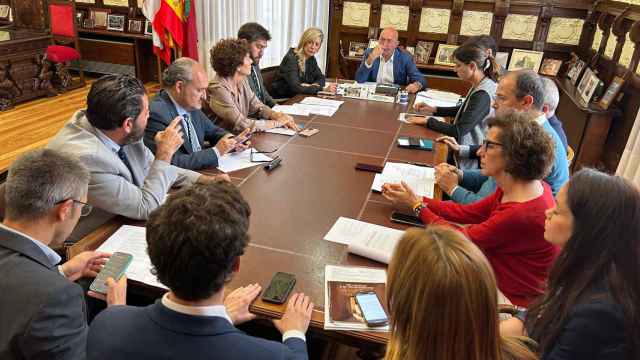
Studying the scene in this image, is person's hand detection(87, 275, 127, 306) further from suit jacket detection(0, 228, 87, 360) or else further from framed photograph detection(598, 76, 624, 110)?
framed photograph detection(598, 76, 624, 110)

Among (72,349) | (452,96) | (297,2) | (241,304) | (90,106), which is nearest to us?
(72,349)

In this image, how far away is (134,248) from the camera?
1.65 metres

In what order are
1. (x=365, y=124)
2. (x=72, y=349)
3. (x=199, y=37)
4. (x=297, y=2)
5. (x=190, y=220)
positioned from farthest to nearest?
1. (x=199, y=37)
2. (x=297, y=2)
3. (x=365, y=124)
4. (x=72, y=349)
5. (x=190, y=220)

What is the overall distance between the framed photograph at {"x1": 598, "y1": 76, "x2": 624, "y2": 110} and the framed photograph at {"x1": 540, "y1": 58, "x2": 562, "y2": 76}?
51.0 inches

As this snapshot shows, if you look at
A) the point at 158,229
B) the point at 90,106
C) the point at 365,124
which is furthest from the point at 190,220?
the point at 365,124

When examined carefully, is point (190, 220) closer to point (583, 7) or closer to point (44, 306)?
point (44, 306)

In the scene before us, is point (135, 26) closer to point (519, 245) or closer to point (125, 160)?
point (125, 160)

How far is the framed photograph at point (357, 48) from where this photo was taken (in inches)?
228

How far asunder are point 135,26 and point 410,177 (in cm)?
581

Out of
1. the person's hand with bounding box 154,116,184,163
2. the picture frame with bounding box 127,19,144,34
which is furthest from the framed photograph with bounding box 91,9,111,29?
the person's hand with bounding box 154,116,184,163

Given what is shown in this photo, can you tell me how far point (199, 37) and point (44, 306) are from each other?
578 centimetres

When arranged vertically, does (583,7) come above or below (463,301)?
above

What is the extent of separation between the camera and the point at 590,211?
1218 mm

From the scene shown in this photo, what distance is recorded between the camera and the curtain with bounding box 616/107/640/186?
3.33 m
